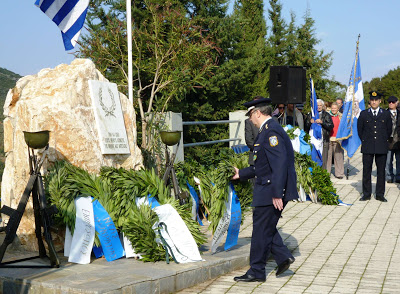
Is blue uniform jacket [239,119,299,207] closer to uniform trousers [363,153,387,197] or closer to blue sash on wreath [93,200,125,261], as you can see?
blue sash on wreath [93,200,125,261]

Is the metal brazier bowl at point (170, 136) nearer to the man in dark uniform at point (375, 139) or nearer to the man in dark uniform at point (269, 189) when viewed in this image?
the man in dark uniform at point (269, 189)

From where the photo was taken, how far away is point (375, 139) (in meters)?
11.7

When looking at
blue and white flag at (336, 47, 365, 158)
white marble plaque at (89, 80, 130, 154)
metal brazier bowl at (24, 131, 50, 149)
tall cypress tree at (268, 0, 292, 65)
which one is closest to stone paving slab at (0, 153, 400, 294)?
metal brazier bowl at (24, 131, 50, 149)

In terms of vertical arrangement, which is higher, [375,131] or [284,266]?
[375,131]

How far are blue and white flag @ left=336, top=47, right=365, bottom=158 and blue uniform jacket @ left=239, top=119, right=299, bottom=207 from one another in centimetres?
872

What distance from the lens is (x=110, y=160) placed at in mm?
7863

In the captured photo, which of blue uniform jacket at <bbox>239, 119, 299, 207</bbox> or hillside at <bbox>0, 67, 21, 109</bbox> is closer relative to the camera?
blue uniform jacket at <bbox>239, 119, 299, 207</bbox>

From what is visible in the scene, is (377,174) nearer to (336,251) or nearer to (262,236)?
(336,251)

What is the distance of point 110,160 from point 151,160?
2850 mm

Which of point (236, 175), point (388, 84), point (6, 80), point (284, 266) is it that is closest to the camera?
point (284, 266)

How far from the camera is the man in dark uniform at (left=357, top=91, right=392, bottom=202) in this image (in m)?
11.7

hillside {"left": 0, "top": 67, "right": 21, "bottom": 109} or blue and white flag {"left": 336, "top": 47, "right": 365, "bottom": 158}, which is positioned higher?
hillside {"left": 0, "top": 67, "right": 21, "bottom": 109}

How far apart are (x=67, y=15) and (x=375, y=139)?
6.50 metres

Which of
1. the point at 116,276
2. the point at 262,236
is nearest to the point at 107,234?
the point at 116,276
